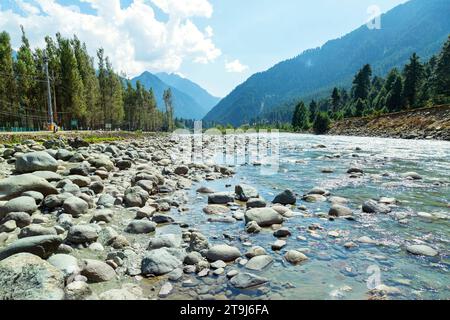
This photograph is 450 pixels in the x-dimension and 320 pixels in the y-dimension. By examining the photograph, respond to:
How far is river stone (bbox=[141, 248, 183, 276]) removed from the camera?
4.61m

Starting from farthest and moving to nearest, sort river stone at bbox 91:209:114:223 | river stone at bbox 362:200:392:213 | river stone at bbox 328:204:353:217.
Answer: river stone at bbox 362:200:392:213 → river stone at bbox 328:204:353:217 → river stone at bbox 91:209:114:223

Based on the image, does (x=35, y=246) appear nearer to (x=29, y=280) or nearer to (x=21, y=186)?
(x=29, y=280)

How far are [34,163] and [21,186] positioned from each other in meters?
3.23

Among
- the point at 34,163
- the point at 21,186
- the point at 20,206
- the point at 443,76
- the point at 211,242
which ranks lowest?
the point at 211,242

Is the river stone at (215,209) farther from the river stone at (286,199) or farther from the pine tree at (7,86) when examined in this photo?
the pine tree at (7,86)

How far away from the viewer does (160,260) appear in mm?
4762

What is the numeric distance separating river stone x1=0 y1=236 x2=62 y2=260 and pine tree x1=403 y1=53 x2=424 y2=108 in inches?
3074

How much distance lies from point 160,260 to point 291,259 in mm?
2260

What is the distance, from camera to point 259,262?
4895mm

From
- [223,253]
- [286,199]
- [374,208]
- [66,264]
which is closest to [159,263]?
[223,253]

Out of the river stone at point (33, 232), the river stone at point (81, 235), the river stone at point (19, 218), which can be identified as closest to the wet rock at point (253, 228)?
the river stone at point (81, 235)

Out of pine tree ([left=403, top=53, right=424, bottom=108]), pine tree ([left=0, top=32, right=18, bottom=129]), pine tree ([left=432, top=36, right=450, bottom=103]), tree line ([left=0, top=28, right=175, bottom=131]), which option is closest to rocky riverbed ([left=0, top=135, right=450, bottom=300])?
tree line ([left=0, top=28, right=175, bottom=131])

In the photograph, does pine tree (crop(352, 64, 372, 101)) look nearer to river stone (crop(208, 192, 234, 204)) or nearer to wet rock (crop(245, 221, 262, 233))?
river stone (crop(208, 192, 234, 204))
